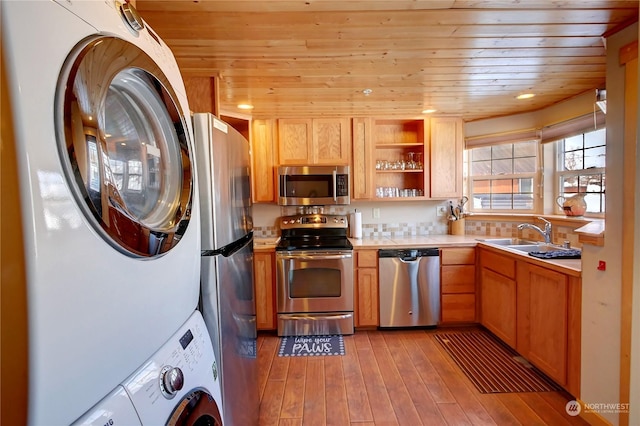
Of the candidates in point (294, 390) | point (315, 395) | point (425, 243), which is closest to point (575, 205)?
point (425, 243)

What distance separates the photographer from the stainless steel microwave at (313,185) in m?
2.97

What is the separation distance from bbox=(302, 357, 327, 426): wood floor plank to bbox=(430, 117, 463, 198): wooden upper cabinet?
2.15 m

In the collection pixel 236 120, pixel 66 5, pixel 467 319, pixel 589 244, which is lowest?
pixel 467 319

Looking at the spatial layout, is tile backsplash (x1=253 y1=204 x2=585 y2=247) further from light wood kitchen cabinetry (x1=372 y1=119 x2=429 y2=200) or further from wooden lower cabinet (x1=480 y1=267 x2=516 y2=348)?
wooden lower cabinet (x1=480 y1=267 x2=516 y2=348)

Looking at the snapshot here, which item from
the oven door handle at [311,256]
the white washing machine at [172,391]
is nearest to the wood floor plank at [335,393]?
the oven door handle at [311,256]

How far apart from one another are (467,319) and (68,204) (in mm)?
3232

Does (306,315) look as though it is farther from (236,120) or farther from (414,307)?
(236,120)

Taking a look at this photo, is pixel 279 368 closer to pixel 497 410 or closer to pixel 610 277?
pixel 497 410

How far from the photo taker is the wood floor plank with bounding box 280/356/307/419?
177 centimetres

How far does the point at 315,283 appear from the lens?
109 inches

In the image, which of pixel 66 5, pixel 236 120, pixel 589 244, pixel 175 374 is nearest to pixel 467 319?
pixel 589 244

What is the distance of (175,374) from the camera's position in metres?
0.68

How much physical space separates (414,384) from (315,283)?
118 centimetres

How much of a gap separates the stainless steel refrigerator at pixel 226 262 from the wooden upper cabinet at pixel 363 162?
1.83 meters
